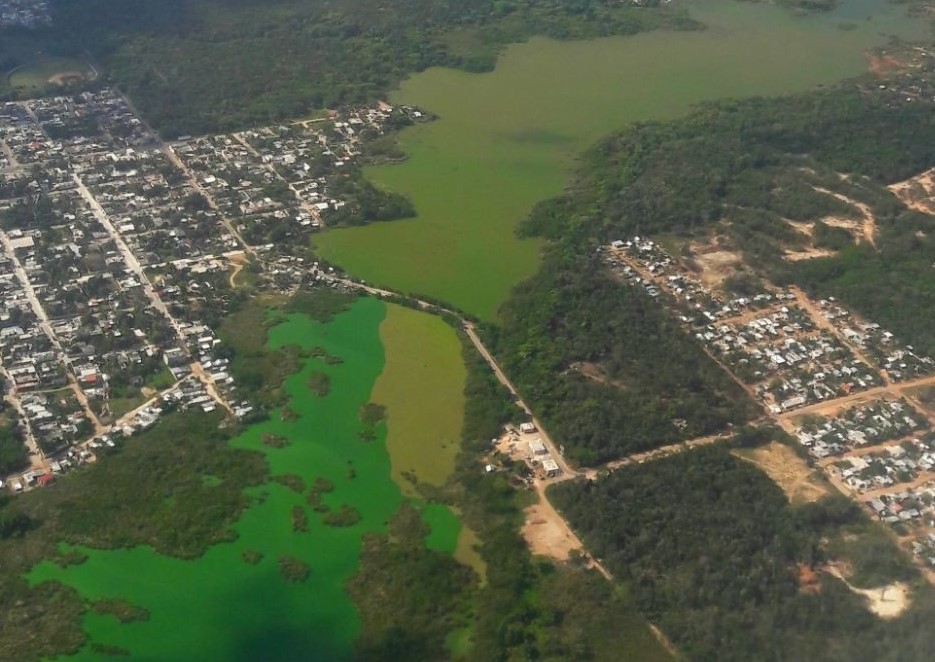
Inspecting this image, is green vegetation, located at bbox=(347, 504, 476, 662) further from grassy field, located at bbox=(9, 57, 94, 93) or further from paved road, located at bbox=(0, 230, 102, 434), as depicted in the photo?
grassy field, located at bbox=(9, 57, 94, 93)

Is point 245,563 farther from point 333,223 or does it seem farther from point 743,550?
point 333,223

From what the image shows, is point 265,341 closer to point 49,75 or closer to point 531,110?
point 531,110

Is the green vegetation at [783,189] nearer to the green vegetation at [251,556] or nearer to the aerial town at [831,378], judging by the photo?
the aerial town at [831,378]

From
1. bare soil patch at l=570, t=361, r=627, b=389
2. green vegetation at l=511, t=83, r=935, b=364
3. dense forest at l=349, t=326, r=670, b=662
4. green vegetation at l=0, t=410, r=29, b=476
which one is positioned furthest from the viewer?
green vegetation at l=511, t=83, r=935, b=364

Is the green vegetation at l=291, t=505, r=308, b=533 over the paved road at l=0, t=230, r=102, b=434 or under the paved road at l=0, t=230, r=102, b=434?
under

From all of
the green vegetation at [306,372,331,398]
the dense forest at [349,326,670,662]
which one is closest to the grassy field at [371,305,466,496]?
the green vegetation at [306,372,331,398]

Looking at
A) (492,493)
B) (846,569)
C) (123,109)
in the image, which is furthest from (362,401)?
(123,109)
